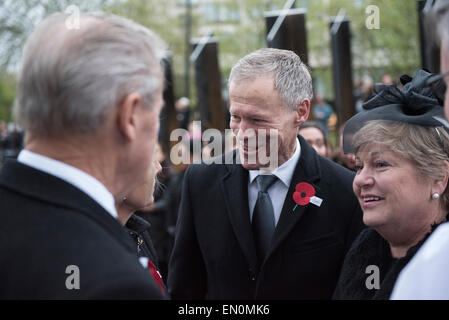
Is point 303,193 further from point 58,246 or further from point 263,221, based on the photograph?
point 58,246

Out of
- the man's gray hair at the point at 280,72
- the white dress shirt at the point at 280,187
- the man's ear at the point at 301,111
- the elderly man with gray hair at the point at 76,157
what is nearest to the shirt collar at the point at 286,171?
the white dress shirt at the point at 280,187

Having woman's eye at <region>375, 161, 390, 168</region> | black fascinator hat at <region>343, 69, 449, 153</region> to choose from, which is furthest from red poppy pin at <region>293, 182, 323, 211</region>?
woman's eye at <region>375, 161, 390, 168</region>

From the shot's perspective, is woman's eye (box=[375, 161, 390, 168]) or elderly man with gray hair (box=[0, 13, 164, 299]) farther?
woman's eye (box=[375, 161, 390, 168])

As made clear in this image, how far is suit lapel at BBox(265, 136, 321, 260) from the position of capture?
3264 millimetres

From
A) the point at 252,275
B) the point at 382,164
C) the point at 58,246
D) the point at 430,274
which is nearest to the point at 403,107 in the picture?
the point at 382,164

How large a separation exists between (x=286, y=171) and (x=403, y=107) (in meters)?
0.86

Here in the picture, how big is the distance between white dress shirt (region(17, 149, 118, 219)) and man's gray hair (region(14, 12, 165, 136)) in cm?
8

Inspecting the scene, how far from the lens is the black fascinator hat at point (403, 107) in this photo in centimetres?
276

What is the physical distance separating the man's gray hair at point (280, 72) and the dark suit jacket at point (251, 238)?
323 millimetres

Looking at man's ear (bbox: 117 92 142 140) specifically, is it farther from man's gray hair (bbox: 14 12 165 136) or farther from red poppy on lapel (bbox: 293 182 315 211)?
red poppy on lapel (bbox: 293 182 315 211)

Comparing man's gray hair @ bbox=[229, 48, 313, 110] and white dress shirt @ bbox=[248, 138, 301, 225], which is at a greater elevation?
man's gray hair @ bbox=[229, 48, 313, 110]

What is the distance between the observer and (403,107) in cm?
287

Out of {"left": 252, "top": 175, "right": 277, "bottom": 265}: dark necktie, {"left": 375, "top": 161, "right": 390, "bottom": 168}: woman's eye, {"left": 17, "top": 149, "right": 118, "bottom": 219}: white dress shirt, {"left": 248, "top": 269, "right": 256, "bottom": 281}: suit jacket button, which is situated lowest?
{"left": 248, "top": 269, "right": 256, "bottom": 281}: suit jacket button

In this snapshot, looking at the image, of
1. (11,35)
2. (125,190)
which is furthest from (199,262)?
(11,35)
